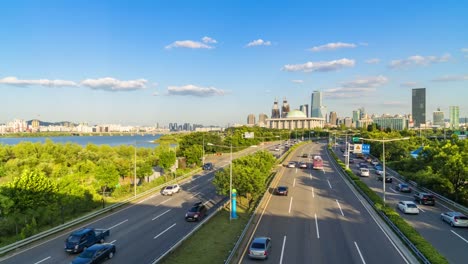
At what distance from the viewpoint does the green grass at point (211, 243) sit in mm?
24297

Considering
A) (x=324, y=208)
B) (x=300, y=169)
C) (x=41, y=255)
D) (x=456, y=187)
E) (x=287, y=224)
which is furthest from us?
(x=300, y=169)

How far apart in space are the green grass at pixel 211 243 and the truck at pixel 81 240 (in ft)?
24.0

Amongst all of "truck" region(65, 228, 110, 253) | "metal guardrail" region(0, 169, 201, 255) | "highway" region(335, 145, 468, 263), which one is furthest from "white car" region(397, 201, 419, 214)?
"metal guardrail" region(0, 169, 201, 255)

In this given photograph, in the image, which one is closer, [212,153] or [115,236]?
[115,236]

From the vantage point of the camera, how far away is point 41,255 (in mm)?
25703

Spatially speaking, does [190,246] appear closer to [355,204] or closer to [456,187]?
[355,204]

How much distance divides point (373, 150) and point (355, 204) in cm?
6312

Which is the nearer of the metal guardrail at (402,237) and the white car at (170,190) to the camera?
the metal guardrail at (402,237)

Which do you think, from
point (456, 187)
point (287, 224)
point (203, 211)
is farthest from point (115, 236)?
point (456, 187)

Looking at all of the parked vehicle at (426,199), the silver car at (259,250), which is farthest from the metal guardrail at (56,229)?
the parked vehicle at (426,199)

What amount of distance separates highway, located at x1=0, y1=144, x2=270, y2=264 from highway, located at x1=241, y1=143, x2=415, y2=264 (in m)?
7.51

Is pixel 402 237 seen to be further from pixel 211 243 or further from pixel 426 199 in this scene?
pixel 426 199

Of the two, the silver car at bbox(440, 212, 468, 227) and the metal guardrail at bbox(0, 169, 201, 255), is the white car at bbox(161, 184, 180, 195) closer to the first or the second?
the metal guardrail at bbox(0, 169, 201, 255)

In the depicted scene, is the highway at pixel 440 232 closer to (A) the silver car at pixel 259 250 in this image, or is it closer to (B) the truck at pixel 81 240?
(A) the silver car at pixel 259 250
